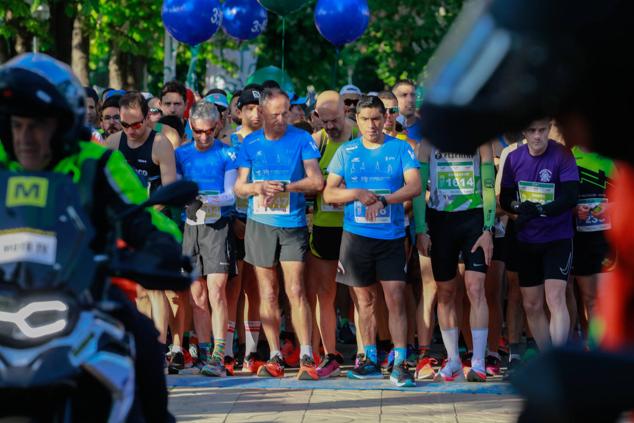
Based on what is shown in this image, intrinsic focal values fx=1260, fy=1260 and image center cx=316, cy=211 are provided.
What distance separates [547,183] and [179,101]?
3.87 metres

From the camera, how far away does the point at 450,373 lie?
999cm

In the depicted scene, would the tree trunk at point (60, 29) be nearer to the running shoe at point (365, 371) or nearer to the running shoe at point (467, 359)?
the running shoe at point (467, 359)

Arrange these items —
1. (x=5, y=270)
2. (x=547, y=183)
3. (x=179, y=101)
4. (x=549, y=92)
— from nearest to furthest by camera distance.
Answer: (x=549, y=92)
(x=5, y=270)
(x=547, y=183)
(x=179, y=101)

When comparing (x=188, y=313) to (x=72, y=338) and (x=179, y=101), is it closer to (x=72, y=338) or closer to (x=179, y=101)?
(x=179, y=101)

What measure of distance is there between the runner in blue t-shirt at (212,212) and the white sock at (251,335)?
1.24 feet

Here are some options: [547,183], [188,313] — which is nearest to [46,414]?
[547,183]

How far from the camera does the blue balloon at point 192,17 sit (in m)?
15.0

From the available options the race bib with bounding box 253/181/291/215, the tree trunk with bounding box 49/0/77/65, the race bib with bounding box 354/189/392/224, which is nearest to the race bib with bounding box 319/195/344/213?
the race bib with bounding box 253/181/291/215

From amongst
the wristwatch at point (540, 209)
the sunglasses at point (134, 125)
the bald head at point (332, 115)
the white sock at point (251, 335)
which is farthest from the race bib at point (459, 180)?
the sunglasses at point (134, 125)

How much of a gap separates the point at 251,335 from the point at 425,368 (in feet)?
5.17

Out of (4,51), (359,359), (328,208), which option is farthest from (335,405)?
(4,51)

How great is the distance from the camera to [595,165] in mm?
10094

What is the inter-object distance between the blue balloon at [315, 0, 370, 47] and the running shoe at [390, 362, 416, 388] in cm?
660

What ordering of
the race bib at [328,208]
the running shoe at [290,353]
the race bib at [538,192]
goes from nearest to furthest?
the race bib at [538,192], the race bib at [328,208], the running shoe at [290,353]
